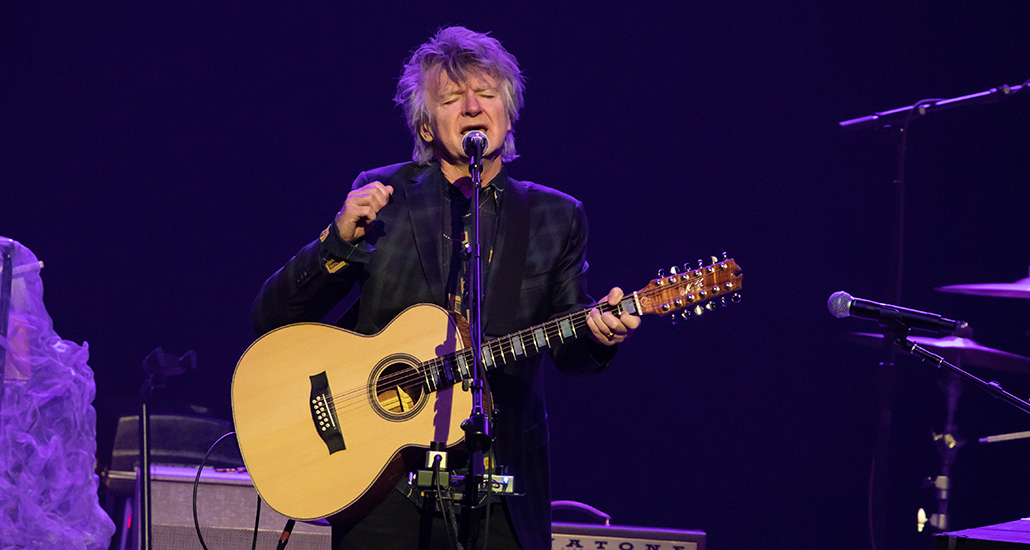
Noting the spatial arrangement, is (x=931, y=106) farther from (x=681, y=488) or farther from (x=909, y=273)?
(x=681, y=488)

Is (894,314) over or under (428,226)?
under

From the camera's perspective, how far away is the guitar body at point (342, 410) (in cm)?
228

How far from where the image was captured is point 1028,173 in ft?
16.5

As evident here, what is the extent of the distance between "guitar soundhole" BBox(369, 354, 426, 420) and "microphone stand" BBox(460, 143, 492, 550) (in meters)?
0.43

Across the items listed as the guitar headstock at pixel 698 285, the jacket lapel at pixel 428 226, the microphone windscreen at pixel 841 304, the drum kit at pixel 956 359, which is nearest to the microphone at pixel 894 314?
the microphone windscreen at pixel 841 304

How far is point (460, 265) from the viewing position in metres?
2.49

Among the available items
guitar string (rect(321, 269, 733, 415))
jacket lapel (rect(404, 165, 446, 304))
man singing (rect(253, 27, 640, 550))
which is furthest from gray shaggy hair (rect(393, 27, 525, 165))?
guitar string (rect(321, 269, 733, 415))

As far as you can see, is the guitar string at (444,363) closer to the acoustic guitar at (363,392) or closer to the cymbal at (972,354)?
the acoustic guitar at (363,392)

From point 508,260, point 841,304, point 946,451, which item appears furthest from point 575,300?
point 946,451

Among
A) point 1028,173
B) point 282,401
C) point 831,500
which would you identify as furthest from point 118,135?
point 1028,173

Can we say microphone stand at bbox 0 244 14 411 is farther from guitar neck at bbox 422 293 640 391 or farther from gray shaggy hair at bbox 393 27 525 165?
guitar neck at bbox 422 293 640 391

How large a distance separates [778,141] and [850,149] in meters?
0.43

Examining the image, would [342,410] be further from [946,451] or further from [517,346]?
[946,451]

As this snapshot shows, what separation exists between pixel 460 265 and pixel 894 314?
1.50 m
